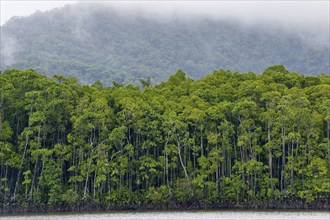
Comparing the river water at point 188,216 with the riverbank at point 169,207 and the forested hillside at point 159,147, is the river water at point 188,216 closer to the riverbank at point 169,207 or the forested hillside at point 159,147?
the riverbank at point 169,207

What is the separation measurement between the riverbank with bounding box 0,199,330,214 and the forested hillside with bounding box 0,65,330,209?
0.60ft

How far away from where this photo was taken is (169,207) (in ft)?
142

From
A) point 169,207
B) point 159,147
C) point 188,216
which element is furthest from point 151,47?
point 188,216

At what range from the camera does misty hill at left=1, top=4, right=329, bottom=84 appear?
538ft

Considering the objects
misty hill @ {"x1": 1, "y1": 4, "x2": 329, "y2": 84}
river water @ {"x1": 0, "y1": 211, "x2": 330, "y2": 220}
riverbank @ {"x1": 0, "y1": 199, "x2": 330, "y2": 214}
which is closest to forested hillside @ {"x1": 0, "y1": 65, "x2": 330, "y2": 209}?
riverbank @ {"x1": 0, "y1": 199, "x2": 330, "y2": 214}

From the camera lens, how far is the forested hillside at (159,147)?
43188 mm

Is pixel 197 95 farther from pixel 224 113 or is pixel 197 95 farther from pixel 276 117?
pixel 276 117

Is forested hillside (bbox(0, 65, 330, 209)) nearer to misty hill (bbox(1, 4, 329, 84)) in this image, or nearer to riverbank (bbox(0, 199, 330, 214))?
riverbank (bbox(0, 199, 330, 214))

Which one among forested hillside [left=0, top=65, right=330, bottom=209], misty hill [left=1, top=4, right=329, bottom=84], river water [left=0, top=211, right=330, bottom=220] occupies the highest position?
misty hill [left=1, top=4, right=329, bottom=84]

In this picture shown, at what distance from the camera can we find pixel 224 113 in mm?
47719

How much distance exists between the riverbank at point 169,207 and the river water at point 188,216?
8.79 feet

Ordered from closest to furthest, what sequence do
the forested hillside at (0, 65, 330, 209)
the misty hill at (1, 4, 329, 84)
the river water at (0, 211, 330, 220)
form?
the river water at (0, 211, 330, 220) < the forested hillside at (0, 65, 330, 209) < the misty hill at (1, 4, 329, 84)

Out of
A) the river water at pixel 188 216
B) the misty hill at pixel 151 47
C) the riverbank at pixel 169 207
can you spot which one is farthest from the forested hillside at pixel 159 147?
the misty hill at pixel 151 47

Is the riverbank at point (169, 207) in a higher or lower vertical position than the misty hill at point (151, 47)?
lower
